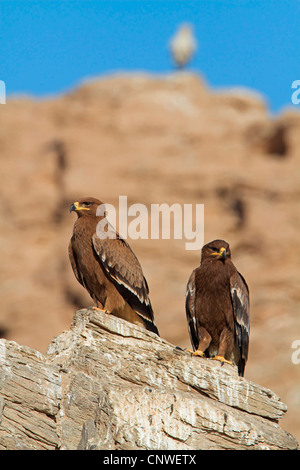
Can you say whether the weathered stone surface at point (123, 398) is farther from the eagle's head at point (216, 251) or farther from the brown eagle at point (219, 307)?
the eagle's head at point (216, 251)

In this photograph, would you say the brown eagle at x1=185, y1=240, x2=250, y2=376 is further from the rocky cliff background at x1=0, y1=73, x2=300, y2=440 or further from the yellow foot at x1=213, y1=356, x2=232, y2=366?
the rocky cliff background at x1=0, y1=73, x2=300, y2=440

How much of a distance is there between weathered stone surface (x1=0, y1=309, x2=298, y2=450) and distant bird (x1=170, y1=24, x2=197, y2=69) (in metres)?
33.0

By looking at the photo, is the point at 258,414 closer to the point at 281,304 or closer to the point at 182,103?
the point at 281,304

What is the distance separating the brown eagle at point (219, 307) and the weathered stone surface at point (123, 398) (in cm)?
108

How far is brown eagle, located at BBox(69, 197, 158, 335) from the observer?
1166 centimetres

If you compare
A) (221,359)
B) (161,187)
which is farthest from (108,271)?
(161,187)

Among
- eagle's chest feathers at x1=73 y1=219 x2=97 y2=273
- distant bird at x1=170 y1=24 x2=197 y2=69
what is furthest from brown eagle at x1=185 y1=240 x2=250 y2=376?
distant bird at x1=170 y1=24 x2=197 y2=69

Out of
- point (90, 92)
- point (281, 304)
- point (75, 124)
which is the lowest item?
point (281, 304)

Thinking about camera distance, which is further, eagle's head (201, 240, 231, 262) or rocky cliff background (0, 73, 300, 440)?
rocky cliff background (0, 73, 300, 440)

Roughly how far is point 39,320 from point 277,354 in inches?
398

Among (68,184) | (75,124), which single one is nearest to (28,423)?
(68,184)

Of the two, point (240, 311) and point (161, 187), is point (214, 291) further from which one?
point (161, 187)

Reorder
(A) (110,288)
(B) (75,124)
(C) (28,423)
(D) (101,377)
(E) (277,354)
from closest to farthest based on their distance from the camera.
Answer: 1. (C) (28,423)
2. (D) (101,377)
3. (A) (110,288)
4. (E) (277,354)
5. (B) (75,124)

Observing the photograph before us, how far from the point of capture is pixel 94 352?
32.4 ft
